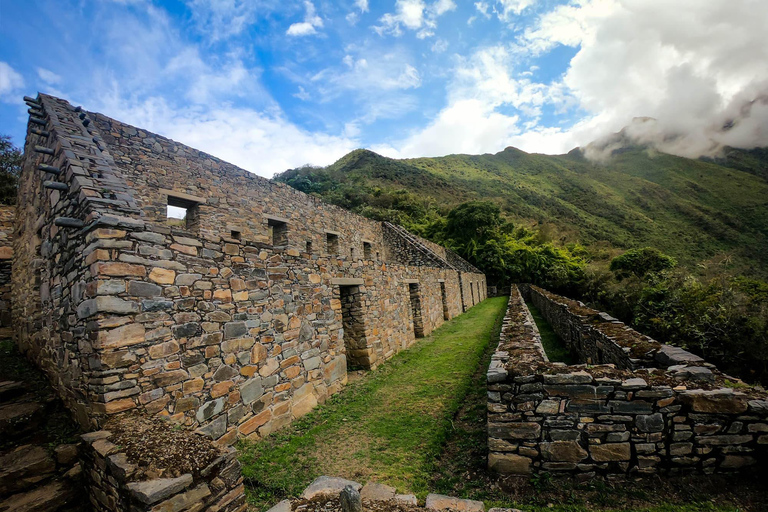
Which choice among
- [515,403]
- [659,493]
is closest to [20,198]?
[515,403]

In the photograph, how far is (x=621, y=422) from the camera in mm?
3189

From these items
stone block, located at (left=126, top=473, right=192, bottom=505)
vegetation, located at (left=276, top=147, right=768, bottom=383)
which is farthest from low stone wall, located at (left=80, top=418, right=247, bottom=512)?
vegetation, located at (left=276, top=147, right=768, bottom=383)

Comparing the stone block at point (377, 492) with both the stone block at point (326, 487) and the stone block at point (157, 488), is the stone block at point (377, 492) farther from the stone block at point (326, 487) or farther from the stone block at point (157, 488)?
the stone block at point (157, 488)

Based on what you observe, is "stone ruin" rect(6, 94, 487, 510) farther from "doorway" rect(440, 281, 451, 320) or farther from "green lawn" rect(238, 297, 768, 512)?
"doorway" rect(440, 281, 451, 320)

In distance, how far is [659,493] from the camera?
2961mm

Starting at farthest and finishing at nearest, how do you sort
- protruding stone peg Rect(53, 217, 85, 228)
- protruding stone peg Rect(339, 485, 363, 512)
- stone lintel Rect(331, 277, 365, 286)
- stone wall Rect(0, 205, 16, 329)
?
stone wall Rect(0, 205, 16, 329) → stone lintel Rect(331, 277, 365, 286) → protruding stone peg Rect(53, 217, 85, 228) → protruding stone peg Rect(339, 485, 363, 512)

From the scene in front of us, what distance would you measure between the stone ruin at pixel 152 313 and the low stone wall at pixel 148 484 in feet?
0.05

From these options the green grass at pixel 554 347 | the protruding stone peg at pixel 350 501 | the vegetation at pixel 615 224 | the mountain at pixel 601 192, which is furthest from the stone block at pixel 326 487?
the mountain at pixel 601 192

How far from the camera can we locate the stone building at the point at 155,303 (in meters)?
3.25

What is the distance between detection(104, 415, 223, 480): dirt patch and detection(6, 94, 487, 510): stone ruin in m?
0.08

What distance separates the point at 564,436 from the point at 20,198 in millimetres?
10429

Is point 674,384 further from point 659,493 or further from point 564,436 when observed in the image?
point 564,436

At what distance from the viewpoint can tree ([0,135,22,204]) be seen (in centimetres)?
1038

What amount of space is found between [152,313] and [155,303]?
4.4 inches
